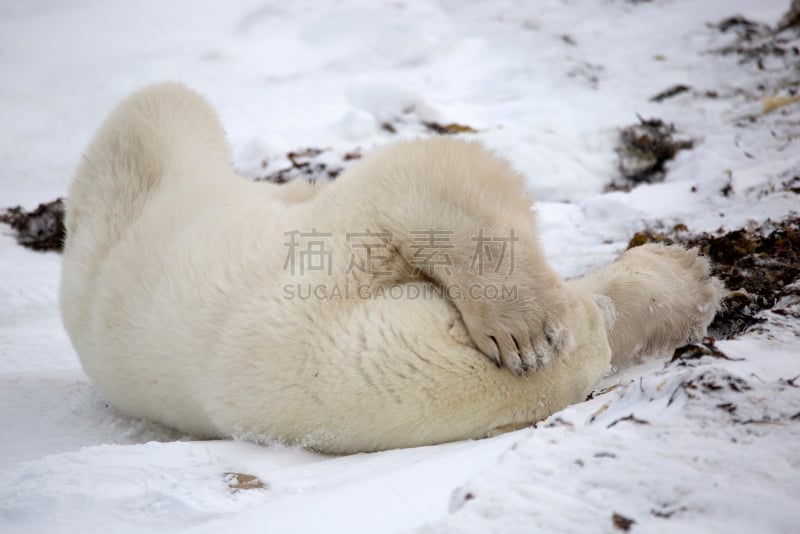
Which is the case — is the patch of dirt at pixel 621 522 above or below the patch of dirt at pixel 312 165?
below

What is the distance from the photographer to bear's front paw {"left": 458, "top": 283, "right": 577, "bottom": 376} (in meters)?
2.68

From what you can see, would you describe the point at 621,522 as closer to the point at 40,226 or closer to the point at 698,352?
the point at 698,352

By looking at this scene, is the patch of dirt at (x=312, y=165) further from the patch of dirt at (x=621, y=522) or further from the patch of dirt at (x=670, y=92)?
the patch of dirt at (x=621, y=522)

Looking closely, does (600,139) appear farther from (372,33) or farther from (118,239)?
(118,239)

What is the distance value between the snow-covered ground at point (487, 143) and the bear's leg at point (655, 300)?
0.48 feet

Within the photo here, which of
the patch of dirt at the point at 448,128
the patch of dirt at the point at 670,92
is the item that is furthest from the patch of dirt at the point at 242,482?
the patch of dirt at the point at 670,92

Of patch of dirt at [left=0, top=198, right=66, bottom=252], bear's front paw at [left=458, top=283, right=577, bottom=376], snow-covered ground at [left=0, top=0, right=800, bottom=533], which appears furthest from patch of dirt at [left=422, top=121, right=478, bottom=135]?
bear's front paw at [left=458, top=283, right=577, bottom=376]

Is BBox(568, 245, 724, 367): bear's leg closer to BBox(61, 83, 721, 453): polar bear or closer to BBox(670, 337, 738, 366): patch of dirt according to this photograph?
BBox(61, 83, 721, 453): polar bear

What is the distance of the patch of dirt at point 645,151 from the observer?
20.0 ft

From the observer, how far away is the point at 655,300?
11.0 ft

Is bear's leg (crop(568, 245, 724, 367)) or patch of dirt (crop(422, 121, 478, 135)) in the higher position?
patch of dirt (crop(422, 121, 478, 135))

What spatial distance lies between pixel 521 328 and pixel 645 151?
428cm

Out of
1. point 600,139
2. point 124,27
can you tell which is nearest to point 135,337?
point 600,139

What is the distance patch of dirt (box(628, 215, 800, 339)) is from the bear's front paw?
0.80 metres
